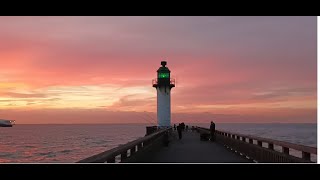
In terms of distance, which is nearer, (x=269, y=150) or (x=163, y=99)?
(x=269, y=150)

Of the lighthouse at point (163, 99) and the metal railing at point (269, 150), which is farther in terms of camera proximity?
the lighthouse at point (163, 99)

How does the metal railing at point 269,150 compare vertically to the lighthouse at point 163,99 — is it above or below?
below

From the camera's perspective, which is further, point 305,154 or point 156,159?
point 156,159

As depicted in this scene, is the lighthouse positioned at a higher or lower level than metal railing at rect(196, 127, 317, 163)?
higher

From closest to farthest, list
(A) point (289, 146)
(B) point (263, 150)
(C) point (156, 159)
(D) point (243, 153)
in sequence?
1. (A) point (289, 146)
2. (B) point (263, 150)
3. (C) point (156, 159)
4. (D) point (243, 153)

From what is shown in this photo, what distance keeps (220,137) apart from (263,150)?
16.0m

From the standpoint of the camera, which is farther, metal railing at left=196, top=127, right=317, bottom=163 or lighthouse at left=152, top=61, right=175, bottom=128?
lighthouse at left=152, top=61, right=175, bottom=128
